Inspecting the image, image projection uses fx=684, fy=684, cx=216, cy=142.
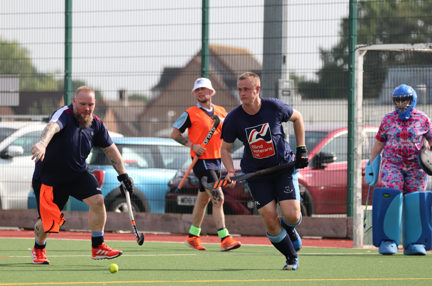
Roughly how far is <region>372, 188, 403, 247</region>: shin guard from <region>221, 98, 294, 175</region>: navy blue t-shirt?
214cm

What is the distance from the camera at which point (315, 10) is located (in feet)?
33.1

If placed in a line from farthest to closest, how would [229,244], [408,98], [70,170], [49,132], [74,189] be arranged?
[229,244]
[408,98]
[74,189]
[70,170]
[49,132]

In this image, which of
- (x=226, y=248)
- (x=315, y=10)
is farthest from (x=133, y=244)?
(x=315, y=10)

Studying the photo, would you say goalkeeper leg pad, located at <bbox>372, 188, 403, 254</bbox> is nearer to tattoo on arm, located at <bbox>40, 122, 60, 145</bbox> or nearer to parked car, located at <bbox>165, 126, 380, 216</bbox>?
parked car, located at <bbox>165, 126, 380, 216</bbox>

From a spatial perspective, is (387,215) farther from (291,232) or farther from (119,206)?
(119,206)

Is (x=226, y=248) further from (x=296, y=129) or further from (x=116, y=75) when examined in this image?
(x=116, y=75)

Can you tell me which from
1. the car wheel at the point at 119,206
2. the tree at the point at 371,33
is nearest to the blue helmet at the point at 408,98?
the tree at the point at 371,33

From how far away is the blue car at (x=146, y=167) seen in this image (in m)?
10.7

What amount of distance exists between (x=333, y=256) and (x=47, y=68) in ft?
19.1

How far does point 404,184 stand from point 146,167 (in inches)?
169

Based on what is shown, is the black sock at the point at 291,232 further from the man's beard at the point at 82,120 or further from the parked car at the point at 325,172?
the parked car at the point at 325,172

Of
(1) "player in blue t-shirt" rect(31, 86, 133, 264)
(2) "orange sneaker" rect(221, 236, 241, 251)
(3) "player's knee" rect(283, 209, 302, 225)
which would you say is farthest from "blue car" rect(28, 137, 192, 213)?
(3) "player's knee" rect(283, 209, 302, 225)

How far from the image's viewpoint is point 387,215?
806 cm

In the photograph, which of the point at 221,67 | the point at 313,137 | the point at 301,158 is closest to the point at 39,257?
the point at 301,158
